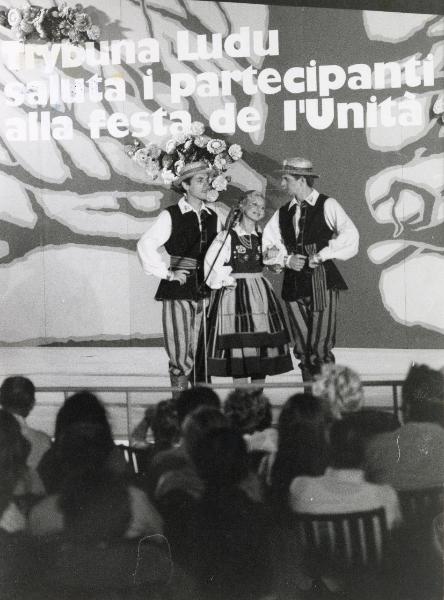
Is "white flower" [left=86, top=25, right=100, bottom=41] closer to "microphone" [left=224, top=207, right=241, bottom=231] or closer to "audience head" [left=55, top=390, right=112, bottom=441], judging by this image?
"microphone" [left=224, top=207, right=241, bottom=231]

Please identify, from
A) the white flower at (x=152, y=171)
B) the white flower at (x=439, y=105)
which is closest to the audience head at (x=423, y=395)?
the white flower at (x=439, y=105)

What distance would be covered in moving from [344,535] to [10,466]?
5.79 feet

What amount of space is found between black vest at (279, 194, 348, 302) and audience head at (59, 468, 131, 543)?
1324 millimetres

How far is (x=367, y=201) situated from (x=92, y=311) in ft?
5.01

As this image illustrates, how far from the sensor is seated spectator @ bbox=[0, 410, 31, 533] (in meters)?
3.92

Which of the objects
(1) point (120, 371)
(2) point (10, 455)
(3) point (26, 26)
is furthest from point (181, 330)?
(3) point (26, 26)

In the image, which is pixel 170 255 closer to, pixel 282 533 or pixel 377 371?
pixel 377 371

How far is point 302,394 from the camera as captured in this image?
3.85 m

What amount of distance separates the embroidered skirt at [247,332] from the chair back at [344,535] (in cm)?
79

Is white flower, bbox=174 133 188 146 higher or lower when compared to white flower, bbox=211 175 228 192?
higher

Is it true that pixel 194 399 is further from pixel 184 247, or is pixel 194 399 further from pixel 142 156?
pixel 142 156

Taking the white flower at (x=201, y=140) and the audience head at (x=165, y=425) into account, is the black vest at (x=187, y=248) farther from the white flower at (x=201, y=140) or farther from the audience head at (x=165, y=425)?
the audience head at (x=165, y=425)

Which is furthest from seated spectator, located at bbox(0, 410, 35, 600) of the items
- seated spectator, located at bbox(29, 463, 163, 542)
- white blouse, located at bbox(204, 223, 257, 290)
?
white blouse, located at bbox(204, 223, 257, 290)

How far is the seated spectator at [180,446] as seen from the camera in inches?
152
